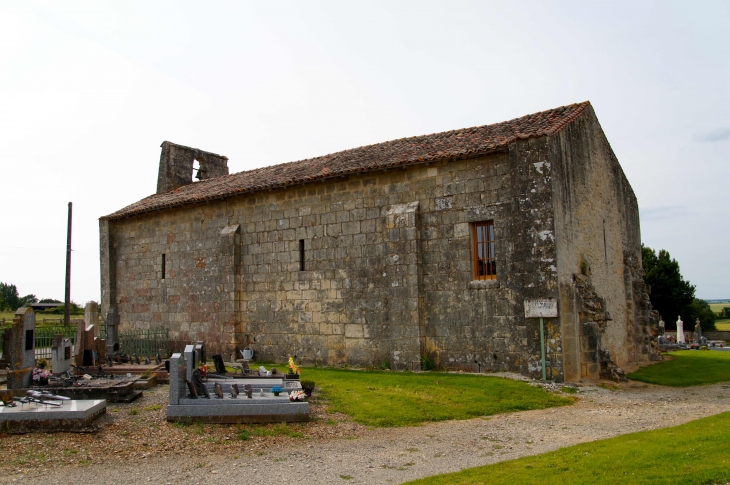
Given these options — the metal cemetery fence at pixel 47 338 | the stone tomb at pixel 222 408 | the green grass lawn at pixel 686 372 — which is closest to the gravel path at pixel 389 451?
the stone tomb at pixel 222 408

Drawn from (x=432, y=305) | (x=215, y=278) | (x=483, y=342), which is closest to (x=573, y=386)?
(x=483, y=342)

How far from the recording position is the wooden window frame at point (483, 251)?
14.2 meters

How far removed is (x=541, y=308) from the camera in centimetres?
1289

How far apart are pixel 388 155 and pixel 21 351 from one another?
10131mm

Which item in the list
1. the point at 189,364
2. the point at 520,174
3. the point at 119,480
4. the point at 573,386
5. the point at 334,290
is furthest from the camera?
the point at 334,290

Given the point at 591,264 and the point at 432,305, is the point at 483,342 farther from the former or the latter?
the point at 591,264

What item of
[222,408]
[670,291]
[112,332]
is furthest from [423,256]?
[670,291]

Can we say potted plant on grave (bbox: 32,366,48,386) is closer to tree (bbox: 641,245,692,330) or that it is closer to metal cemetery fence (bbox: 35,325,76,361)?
metal cemetery fence (bbox: 35,325,76,361)

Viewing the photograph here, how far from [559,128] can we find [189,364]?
966 centimetres

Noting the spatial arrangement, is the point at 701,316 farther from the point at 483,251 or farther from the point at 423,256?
the point at 423,256

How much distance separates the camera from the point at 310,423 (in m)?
9.48

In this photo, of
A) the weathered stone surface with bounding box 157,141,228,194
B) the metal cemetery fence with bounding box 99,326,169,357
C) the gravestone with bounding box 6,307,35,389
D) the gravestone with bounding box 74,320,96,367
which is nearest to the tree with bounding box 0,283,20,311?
the weathered stone surface with bounding box 157,141,228,194

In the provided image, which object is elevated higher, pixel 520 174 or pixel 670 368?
pixel 520 174

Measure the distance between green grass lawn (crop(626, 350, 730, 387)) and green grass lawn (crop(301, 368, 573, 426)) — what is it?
15.4ft
